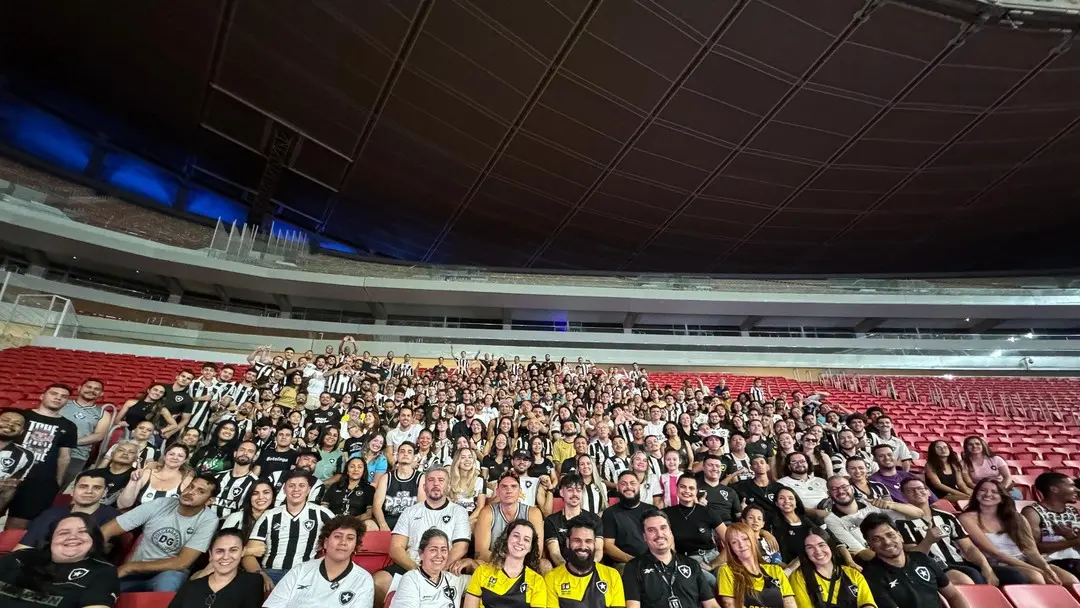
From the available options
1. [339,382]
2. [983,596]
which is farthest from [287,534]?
[339,382]

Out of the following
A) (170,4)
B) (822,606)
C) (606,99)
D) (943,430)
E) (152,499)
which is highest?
(170,4)

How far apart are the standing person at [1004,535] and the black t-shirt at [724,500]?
65.7 inches

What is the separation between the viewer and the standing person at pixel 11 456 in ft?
11.7

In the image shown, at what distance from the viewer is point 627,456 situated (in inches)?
225

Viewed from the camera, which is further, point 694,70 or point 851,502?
point 694,70

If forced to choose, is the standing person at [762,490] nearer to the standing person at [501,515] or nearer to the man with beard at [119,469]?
the standing person at [501,515]

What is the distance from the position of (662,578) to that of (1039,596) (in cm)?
241

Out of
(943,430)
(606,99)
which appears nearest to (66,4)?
(606,99)

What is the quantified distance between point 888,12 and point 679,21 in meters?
4.90

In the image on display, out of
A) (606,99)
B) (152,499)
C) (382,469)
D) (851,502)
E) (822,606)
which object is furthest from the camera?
(606,99)

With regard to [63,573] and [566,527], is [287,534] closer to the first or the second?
[63,573]

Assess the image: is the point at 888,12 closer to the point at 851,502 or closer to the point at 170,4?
the point at 851,502

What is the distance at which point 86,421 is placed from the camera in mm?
5113

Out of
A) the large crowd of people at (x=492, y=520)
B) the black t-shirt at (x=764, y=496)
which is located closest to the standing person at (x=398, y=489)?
the large crowd of people at (x=492, y=520)
